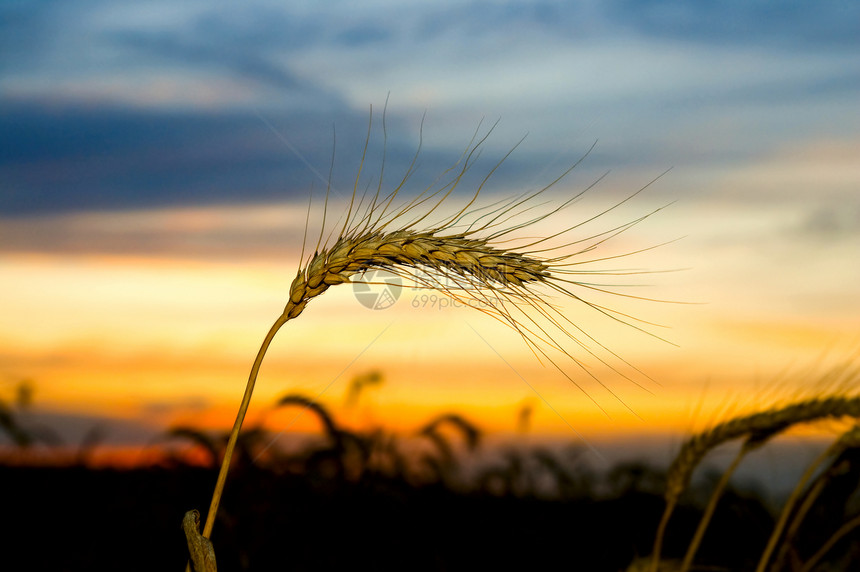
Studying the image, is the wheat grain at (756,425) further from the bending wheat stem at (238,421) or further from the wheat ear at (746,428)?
the bending wheat stem at (238,421)

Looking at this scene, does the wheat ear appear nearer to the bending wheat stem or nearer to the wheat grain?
the wheat grain

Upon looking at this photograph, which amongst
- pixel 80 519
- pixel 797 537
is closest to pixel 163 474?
pixel 80 519

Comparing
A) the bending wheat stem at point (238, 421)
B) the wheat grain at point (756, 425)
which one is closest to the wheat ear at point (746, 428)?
the wheat grain at point (756, 425)

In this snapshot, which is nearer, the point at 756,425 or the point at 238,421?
the point at 238,421

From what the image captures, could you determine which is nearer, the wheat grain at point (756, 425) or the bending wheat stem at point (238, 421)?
the bending wheat stem at point (238, 421)

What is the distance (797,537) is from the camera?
3596 millimetres

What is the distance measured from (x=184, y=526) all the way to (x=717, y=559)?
120 inches

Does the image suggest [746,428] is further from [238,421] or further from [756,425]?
[238,421]

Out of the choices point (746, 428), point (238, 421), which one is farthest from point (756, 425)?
point (238, 421)

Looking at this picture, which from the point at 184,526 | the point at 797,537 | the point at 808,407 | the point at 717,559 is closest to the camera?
the point at 184,526

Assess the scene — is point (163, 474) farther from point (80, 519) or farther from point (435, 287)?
point (435, 287)

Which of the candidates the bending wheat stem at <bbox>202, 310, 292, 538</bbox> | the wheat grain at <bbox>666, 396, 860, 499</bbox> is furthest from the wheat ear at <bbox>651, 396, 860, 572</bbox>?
the bending wheat stem at <bbox>202, 310, 292, 538</bbox>

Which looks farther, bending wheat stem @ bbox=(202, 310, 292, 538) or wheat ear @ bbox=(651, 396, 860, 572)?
wheat ear @ bbox=(651, 396, 860, 572)

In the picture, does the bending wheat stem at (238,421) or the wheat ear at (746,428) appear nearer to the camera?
the bending wheat stem at (238,421)
